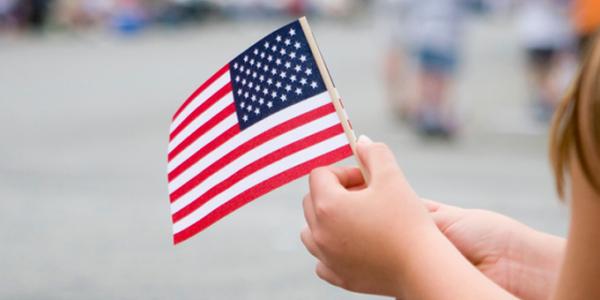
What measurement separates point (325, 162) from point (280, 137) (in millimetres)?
90

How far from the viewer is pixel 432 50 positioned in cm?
780

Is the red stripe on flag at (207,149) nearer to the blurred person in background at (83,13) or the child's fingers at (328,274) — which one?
the child's fingers at (328,274)

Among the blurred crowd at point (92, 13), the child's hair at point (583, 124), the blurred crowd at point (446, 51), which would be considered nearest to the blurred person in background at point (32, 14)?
the blurred crowd at point (92, 13)

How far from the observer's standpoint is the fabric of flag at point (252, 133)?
196 cm

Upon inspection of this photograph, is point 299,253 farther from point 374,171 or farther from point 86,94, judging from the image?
point 86,94

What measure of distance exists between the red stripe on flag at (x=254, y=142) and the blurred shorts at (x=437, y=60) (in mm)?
5777

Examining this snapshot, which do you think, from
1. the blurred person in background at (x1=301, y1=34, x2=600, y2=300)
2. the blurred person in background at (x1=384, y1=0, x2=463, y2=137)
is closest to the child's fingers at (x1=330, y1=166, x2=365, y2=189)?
the blurred person in background at (x1=301, y1=34, x2=600, y2=300)

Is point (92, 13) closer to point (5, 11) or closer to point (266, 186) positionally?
point (5, 11)

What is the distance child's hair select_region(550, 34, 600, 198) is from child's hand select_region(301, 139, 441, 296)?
0.26 meters

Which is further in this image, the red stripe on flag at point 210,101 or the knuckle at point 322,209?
the red stripe on flag at point 210,101

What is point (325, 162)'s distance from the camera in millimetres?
1969

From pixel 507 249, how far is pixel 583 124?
61cm

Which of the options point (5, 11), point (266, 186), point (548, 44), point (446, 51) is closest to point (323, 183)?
point (266, 186)

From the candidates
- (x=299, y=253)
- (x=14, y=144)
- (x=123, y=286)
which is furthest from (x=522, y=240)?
(x=14, y=144)
